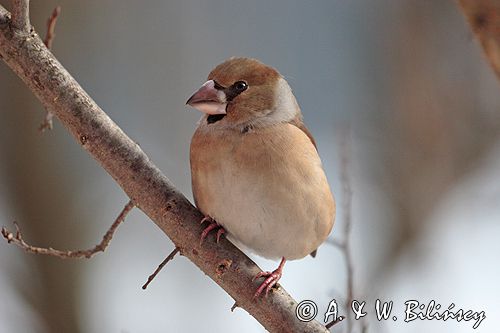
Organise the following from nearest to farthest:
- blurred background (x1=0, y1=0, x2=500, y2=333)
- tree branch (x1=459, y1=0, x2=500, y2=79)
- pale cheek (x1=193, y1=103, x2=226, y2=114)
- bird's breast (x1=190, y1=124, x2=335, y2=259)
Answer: tree branch (x1=459, y1=0, x2=500, y2=79), bird's breast (x1=190, y1=124, x2=335, y2=259), pale cheek (x1=193, y1=103, x2=226, y2=114), blurred background (x1=0, y1=0, x2=500, y2=333)

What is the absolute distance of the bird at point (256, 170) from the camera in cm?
264

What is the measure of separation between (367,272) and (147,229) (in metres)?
1.67

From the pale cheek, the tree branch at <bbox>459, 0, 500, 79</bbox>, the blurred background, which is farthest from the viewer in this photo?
the blurred background

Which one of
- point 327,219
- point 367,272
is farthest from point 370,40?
point 327,219

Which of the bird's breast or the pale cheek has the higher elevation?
the pale cheek

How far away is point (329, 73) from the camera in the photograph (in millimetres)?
6602

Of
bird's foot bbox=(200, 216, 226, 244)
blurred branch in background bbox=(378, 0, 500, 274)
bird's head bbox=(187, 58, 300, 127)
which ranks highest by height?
blurred branch in background bbox=(378, 0, 500, 274)

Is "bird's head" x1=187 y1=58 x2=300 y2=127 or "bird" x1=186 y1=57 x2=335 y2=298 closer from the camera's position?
"bird" x1=186 y1=57 x2=335 y2=298

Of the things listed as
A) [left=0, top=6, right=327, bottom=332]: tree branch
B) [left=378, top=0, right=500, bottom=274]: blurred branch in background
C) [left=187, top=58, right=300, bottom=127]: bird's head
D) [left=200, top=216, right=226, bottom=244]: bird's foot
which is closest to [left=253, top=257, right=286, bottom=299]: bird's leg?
[left=0, top=6, right=327, bottom=332]: tree branch

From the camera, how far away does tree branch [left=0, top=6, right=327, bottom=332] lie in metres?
2.37

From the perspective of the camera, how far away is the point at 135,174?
2.42 meters

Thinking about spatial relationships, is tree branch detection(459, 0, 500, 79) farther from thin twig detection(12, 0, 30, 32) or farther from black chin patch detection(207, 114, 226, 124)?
thin twig detection(12, 0, 30, 32)

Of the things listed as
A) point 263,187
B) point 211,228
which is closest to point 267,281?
A: point 211,228

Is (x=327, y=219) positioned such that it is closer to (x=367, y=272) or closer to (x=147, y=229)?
(x=367, y=272)
